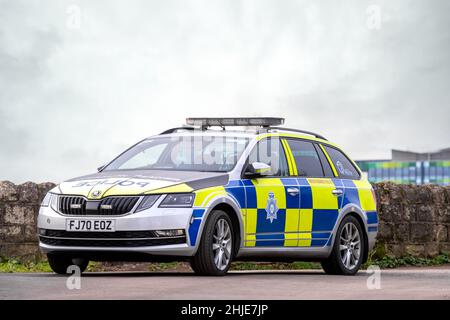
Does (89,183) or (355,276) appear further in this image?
(355,276)

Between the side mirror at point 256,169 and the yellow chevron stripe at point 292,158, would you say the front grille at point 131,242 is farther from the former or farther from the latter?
the yellow chevron stripe at point 292,158

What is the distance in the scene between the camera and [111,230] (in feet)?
35.5

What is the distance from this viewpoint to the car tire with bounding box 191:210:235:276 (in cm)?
1084

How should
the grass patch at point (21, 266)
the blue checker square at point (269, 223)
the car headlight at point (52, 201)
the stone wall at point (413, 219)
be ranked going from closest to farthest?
the car headlight at point (52, 201), the blue checker square at point (269, 223), the grass patch at point (21, 266), the stone wall at point (413, 219)

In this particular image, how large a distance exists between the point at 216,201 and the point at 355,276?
2852mm

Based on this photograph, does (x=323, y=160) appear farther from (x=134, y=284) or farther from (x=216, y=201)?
(x=134, y=284)

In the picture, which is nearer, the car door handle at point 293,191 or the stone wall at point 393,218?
the car door handle at point 293,191

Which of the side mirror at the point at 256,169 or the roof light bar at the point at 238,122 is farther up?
the roof light bar at the point at 238,122

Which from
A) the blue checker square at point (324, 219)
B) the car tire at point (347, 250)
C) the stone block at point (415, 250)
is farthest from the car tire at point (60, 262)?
the stone block at point (415, 250)

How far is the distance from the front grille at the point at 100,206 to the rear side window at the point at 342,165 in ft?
12.3

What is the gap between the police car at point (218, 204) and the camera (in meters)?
10.8

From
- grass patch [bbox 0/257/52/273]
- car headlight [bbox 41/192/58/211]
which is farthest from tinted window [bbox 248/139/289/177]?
grass patch [bbox 0/257/52/273]

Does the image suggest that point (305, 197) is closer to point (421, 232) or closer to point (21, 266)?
point (21, 266)
